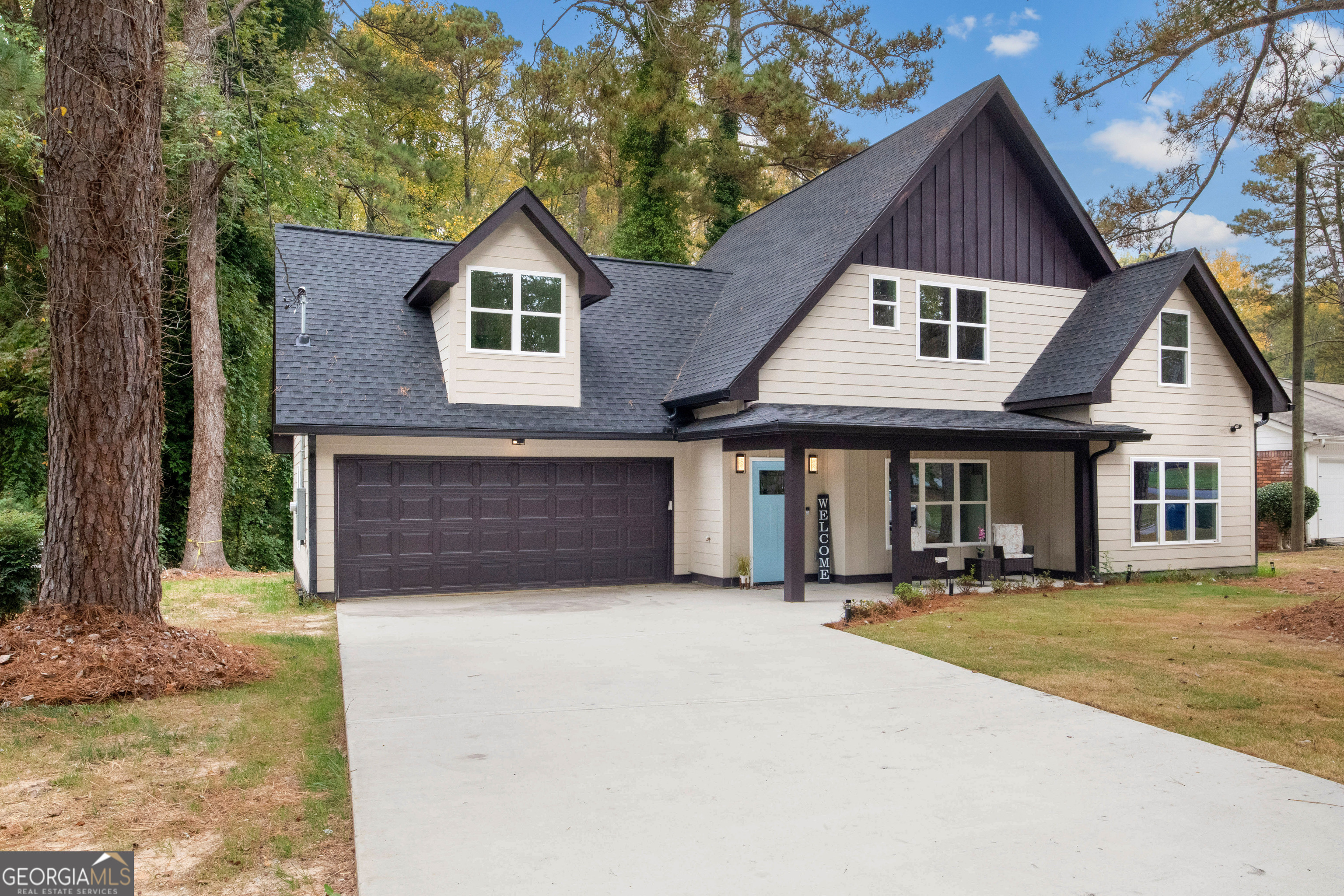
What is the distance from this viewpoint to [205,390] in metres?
17.7

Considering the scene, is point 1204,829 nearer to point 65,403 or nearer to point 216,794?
point 216,794

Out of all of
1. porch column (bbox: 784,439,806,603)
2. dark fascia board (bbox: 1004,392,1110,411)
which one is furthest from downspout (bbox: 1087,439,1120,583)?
porch column (bbox: 784,439,806,603)

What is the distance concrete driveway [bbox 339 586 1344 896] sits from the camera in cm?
387

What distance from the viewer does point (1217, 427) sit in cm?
1570

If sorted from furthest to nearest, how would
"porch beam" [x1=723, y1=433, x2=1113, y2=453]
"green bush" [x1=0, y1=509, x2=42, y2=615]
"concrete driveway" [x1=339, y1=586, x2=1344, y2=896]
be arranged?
1. "porch beam" [x1=723, y1=433, x2=1113, y2=453]
2. "green bush" [x1=0, y1=509, x2=42, y2=615]
3. "concrete driveway" [x1=339, y1=586, x2=1344, y2=896]

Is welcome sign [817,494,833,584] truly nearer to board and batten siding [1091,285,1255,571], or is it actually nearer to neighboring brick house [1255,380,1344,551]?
board and batten siding [1091,285,1255,571]

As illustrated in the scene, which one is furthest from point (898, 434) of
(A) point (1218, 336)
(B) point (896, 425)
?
(A) point (1218, 336)

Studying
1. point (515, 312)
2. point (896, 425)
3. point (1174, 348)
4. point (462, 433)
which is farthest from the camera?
point (1174, 348)

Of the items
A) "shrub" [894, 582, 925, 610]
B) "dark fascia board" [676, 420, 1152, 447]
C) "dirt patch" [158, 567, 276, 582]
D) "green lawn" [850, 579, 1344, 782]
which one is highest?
"dark fascia board" [676, 420, 1152, 447]

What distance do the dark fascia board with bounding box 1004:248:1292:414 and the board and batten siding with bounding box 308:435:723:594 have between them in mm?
5170

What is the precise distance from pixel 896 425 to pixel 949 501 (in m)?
3.07

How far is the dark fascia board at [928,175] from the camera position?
13281mm

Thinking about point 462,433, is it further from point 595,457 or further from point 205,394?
point 205,394

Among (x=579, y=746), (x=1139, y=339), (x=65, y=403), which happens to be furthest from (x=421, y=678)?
(x=1139, y=339)
